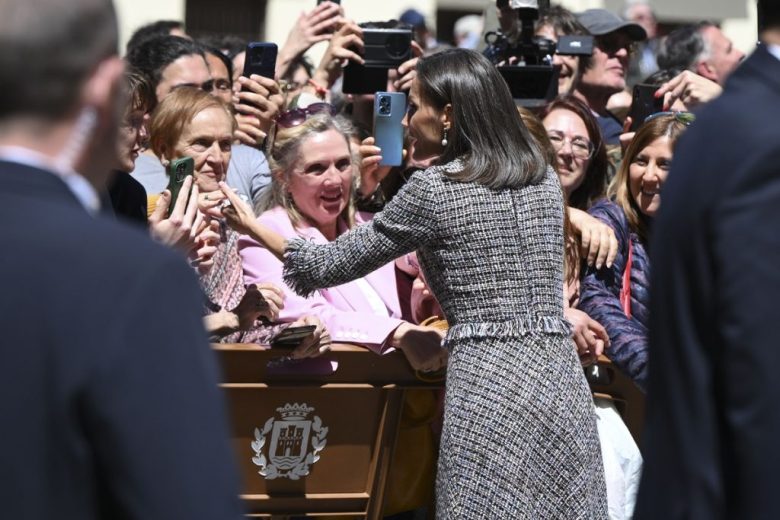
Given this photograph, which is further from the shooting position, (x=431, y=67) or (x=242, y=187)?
(x=242, y=187)

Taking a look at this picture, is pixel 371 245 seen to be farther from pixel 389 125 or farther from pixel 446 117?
pixel 389 125

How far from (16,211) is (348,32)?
375cm

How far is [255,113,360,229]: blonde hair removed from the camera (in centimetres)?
458

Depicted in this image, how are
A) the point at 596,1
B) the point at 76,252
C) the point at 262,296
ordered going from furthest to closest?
the point at 596,1, the point at 262,296, the point at 76,252

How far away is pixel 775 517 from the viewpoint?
6.04ft

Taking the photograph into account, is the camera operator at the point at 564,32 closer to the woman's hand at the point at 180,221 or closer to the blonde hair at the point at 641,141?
the blonde hair at the point at 641,141

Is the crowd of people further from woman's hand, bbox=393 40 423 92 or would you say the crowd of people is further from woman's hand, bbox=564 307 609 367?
woman's hand, bbox=393 40 423 92

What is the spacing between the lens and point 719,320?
6.14ft

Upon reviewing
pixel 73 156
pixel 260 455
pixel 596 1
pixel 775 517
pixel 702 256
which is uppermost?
pixel 73 156

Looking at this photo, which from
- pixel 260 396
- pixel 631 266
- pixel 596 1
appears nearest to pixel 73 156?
pixel 260 396

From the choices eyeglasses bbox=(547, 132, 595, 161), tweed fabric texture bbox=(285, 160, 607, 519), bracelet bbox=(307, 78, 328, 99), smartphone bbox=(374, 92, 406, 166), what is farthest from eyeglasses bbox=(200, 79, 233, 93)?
tweed fabric texture bbox=(285, 160, 607, 519)

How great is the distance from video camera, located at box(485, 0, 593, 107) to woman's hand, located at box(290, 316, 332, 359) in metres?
1.74

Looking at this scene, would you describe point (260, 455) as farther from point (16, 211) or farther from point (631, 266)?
point (16, 211)

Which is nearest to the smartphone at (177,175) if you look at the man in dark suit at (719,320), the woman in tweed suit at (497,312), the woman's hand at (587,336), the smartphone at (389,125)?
the woman in tweed suit at (497,312)
